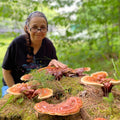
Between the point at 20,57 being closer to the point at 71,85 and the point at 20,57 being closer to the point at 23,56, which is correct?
the point at 23,56

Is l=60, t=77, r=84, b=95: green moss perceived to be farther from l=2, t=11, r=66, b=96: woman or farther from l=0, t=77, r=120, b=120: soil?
l=2, t=11, r=66, b=96: woman

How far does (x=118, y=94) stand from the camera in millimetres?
2035

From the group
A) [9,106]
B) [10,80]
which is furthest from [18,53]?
[9,106]

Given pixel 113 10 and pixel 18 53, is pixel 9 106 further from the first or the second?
pixel 113 10

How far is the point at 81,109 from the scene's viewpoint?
159 centimetres

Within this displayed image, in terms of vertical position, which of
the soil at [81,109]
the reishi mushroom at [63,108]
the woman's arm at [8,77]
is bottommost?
the woman's arm at [8,77]

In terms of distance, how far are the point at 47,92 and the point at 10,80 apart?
203 cm

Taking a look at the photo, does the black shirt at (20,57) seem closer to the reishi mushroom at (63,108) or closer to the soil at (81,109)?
the soil at (81,109)

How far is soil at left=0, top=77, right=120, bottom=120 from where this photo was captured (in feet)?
5.08

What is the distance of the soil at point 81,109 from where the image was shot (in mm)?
1550

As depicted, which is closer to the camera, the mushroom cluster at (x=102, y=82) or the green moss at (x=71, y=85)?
the mushroom cluster at (x=102, y=82)

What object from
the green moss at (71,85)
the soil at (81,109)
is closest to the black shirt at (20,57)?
the green moss at (71,85)

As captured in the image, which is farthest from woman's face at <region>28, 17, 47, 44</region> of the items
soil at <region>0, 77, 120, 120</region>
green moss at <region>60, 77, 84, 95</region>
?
soil at <region>0, 77, 120, 120</region>

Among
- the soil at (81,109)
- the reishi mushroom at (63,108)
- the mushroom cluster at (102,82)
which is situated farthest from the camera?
the mushroom cluster at (102,82)
